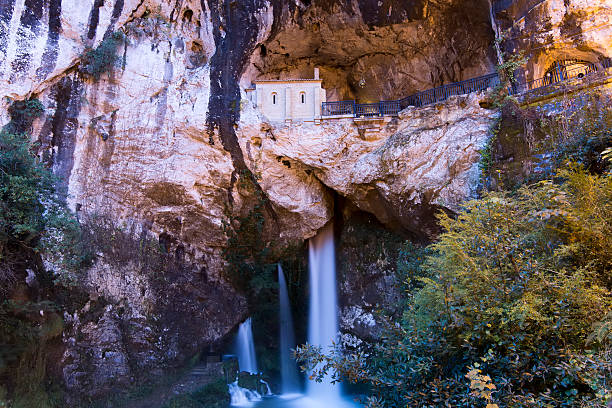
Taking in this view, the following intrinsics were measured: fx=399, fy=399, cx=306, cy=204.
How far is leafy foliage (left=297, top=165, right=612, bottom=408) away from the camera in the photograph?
4.64m

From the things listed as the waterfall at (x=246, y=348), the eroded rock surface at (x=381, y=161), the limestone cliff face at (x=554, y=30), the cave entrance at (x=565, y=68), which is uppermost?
the limestone cliff face at (x=554, y=30)

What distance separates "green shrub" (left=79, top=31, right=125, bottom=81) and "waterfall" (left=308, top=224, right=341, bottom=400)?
10090 mm

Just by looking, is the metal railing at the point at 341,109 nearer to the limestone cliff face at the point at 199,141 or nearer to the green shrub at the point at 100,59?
→ the limestone cliff face at the point at 199,141

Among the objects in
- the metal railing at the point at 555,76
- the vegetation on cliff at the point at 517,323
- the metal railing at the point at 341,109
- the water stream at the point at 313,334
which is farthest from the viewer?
the metal railing at the point at 341,109

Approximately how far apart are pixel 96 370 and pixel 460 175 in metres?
12.6

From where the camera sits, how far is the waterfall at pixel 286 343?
49.8ft

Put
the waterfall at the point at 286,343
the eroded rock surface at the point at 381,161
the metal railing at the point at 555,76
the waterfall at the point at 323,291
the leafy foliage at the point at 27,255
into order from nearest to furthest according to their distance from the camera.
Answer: the leafy foliage at the point at 27,255
the eroded rock surface at the point at 381,161
the metal railing at the point at 555,76
the waterfall at the point at 286,343
the waterfall at the point at 323,291

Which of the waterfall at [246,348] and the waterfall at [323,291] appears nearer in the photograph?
the waterfall at [246,348]

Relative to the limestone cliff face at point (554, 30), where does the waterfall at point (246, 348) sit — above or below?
below

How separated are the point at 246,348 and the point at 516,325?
12075 millimetres

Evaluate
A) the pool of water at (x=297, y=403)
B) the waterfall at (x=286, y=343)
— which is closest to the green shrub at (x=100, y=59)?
the waterfall at (x=286, y=343)

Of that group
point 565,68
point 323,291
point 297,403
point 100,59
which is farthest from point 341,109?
point 297,403

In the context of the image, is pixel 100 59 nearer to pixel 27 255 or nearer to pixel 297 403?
pixel 27 255

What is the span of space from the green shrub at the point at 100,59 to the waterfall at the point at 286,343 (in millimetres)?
Answer: 9752
